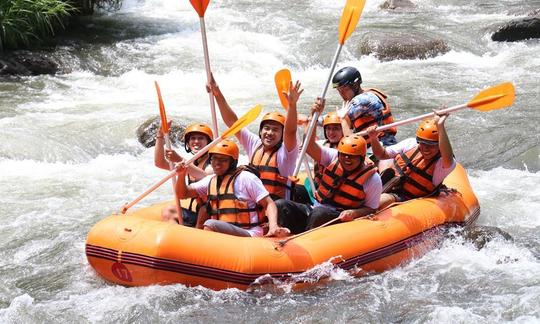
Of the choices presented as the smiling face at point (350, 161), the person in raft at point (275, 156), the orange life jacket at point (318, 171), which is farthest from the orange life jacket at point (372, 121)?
the person in raft at point (275, 156)

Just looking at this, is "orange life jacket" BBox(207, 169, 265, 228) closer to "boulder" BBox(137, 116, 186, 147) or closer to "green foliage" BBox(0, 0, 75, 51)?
"boulder" BBox(137, 116, 186, 147)

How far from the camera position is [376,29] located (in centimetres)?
1301

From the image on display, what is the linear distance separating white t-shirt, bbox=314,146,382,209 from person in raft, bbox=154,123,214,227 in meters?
0.79

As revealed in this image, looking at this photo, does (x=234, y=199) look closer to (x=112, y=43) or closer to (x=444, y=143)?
(x=444, y=143)

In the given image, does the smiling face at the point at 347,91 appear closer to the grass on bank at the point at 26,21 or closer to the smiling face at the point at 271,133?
the smiling face at the point at 271,133

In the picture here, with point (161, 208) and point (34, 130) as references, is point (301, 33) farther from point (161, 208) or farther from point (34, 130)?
point (161, 208)

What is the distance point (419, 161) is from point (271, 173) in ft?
3.86

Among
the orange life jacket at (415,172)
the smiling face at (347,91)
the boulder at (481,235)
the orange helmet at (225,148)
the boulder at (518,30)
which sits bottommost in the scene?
the boulder at (481,235)

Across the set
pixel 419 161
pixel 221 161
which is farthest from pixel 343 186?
pixel 221 161

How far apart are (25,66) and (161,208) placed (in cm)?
622

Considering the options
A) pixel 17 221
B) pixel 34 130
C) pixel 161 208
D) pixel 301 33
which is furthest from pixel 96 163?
pixel 301 33

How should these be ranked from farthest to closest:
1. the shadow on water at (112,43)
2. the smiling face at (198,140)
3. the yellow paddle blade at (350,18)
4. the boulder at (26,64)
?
the shadow on water at (112,43), the boulder at (26,64), the yellow paddle blade at (350,18), the smiling face at (198,140)

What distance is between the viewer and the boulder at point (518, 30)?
12773 millimetres

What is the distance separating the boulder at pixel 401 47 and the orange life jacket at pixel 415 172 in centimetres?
635
